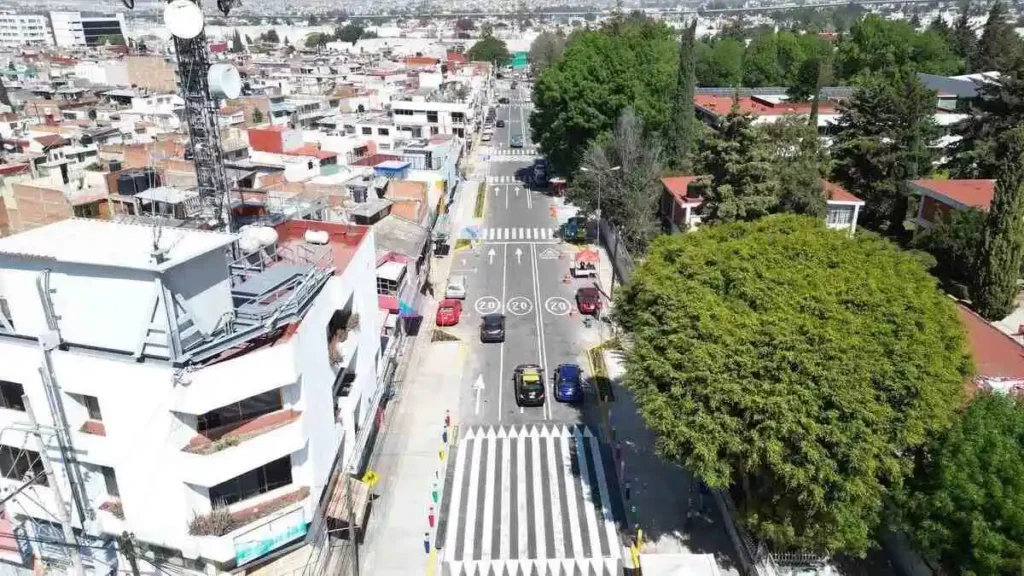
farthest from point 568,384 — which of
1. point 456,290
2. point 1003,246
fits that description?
point 1003,246

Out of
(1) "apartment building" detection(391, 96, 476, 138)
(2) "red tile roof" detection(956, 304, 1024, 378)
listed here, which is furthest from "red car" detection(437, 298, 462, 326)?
(1) "apartment building" detection(391, 96, 476, 138)

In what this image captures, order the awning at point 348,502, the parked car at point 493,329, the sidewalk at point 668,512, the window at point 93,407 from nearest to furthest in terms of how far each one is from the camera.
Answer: the window at point 93,407
the awning at point 348,502
the sidewalk at point 668,512
the parked car at point 493,329

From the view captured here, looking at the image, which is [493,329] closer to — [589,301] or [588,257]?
[589,301]

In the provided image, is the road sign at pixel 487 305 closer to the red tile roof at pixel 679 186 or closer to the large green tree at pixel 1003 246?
the red tile roof at pixel 679 186

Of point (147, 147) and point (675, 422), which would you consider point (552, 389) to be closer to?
point (675, 422)

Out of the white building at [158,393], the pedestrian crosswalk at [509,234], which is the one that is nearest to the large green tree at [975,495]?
the white building at [158,393]

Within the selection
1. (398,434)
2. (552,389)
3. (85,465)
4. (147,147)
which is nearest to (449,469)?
(398,434)

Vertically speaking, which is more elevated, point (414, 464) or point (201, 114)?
point (201, 114)
